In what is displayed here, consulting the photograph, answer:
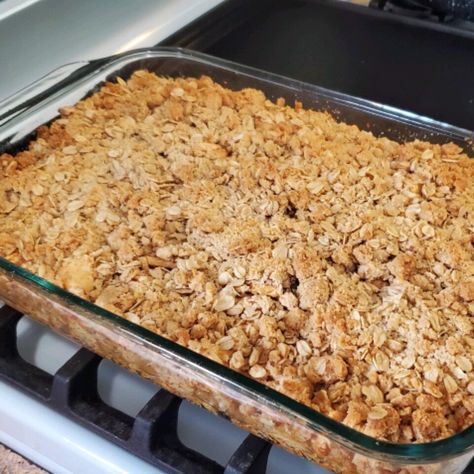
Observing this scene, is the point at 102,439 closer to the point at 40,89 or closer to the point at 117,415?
the point at 117,415

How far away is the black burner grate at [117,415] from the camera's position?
64 cm

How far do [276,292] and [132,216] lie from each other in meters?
0.19

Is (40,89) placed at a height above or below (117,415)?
above

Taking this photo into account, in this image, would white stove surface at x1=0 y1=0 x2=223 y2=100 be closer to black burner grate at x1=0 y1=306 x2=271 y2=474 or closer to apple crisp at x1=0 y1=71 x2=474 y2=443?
apple crisp at x1=0 y1=71 x2=474 y2=443

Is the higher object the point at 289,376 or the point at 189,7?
the point at 189,7

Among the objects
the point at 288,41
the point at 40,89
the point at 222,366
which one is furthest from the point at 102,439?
the point at 288,41

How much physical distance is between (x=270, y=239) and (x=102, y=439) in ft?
0.90

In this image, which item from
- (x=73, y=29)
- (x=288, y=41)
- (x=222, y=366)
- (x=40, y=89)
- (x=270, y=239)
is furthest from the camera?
(x=288, y=41)

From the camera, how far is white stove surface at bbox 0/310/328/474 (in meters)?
0.66

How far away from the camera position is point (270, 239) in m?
0.79

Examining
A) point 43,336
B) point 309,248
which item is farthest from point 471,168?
point 43,336

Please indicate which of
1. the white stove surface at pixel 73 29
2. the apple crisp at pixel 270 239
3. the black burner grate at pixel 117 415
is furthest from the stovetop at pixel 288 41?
the black burner grate at pixel 117 415

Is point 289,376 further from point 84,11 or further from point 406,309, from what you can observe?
point 84,11

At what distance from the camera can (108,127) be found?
93cm
